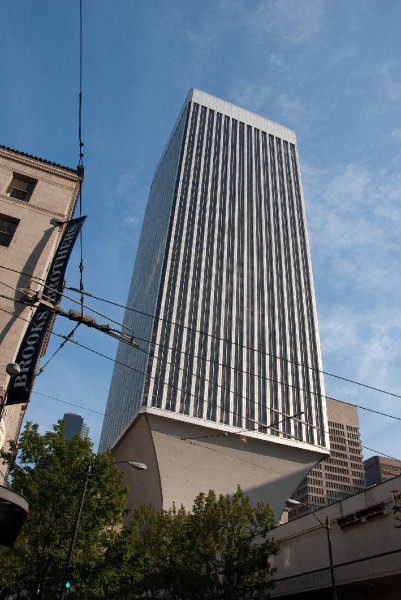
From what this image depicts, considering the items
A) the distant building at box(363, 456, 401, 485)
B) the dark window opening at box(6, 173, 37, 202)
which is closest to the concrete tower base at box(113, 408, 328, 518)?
the dark window opening at box(6, 173, 37, 202)

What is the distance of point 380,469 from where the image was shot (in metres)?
173

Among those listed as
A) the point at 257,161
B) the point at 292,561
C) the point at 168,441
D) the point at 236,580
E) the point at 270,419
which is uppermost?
the point at 257,161

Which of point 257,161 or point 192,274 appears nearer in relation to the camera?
point 192,274

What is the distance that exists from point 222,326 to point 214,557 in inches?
1885

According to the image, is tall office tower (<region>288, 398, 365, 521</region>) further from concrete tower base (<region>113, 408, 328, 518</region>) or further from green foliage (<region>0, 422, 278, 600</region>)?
green foliage (<region>0, 422, 278, 600</region>)

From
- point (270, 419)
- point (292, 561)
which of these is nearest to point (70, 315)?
point (292, 561)

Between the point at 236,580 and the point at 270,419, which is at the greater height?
the point at 270,419

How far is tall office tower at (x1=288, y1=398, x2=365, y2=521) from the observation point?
155 meters

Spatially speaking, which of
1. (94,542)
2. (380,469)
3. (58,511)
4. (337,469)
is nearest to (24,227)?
(58,511)

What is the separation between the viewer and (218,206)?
87.4 meters

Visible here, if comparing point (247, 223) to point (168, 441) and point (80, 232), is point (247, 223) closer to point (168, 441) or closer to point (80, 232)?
point (168, 441)

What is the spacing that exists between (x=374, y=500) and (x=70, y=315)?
23931 mm

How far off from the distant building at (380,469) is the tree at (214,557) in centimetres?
16069

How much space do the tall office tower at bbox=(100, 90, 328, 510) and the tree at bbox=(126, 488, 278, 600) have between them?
2352 cm
